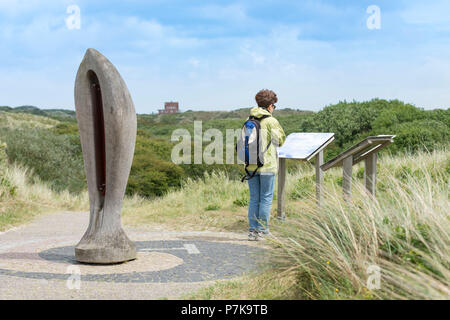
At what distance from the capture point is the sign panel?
23.8 ft

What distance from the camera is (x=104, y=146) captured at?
586 centimetres

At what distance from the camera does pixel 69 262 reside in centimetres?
577

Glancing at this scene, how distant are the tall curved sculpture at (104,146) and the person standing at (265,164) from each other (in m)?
1.92

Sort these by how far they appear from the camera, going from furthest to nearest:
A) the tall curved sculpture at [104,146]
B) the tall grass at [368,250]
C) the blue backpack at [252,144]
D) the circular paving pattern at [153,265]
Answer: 1. the blue backpack at [252,144]
2. the tall curved sculpture at [104,146]
3. the circular paving pattern at [153,265]
4. the tall grass at [368,250]

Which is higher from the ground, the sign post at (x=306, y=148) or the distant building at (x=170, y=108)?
the distant building at (x=170, y=108)

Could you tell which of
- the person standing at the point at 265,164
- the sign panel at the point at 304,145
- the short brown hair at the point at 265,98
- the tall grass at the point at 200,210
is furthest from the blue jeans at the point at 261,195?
the tall grass at the point at 200,210

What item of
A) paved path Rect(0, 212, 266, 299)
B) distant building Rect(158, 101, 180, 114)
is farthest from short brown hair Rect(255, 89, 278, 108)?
distant building Rect(158, 101, 180, 114)

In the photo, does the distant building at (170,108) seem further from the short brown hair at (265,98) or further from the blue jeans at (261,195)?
the blue jeans at (261,195)

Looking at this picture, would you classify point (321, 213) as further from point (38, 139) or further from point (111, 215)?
point (38, 139)

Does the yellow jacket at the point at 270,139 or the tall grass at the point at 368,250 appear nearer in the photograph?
the tall grass at the point at 368,250

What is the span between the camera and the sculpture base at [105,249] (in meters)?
5.59

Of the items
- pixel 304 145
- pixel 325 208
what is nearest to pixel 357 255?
pixel 325 208

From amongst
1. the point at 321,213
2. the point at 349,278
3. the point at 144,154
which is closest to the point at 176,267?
the point at 321,213

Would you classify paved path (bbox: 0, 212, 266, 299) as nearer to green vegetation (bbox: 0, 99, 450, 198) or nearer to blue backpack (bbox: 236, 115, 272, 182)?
blue backpack (bbox: 236, 115, 272, 182)
